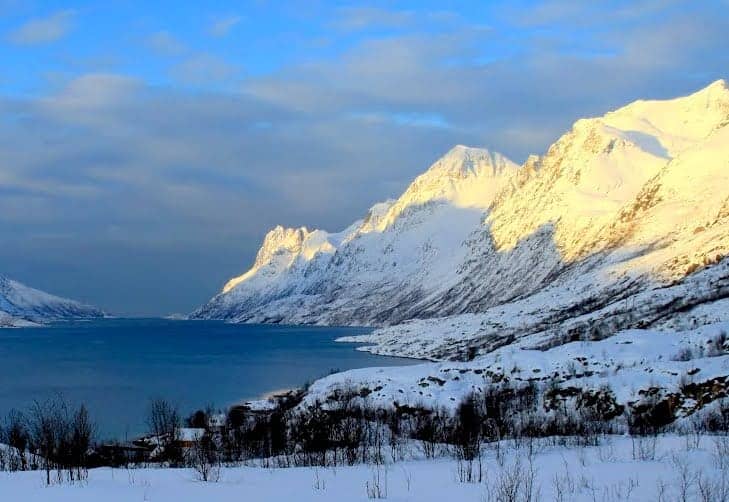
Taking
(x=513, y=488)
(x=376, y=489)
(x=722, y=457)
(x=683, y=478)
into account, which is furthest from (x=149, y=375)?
(x=683, y=478)

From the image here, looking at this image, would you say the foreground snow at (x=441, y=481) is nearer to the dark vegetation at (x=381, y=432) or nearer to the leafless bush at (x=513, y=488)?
the leafless bush at (x=513, y=488)

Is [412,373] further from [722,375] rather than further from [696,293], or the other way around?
[696,293]

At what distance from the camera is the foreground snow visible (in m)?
12.4

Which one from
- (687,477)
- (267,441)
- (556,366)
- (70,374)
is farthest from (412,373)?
(70,374)

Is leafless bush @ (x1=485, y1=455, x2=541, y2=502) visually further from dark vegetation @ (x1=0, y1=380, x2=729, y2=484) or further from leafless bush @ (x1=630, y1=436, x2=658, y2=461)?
leafless bush @ (x1=630, y1=436, x2=658, y2=461)

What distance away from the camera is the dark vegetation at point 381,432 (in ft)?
67.5

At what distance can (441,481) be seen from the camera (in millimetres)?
14102

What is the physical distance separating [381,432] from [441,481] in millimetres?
14703

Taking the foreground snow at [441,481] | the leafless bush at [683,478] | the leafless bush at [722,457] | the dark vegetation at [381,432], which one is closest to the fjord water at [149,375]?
the dark vegetation at [381,432]

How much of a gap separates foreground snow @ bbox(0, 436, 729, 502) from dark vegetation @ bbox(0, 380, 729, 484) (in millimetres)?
797

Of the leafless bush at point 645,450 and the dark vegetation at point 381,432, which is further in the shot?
the dark vegetation at point 381,432

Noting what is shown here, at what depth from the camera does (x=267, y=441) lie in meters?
28.6

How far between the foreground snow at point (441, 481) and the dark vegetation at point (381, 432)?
0.80 m

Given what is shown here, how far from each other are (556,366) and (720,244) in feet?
229
